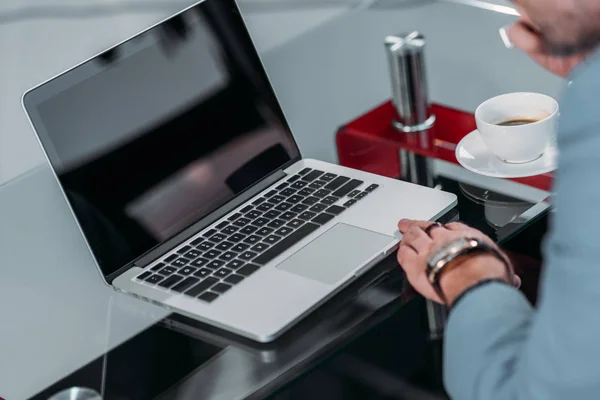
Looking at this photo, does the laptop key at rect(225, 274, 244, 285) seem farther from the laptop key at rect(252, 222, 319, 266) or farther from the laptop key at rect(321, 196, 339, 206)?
the laptop key at rect(321, 196, 339, 206)

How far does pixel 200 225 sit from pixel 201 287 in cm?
14

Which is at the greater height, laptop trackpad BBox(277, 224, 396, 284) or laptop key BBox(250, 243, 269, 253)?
laptop key BBox(250, 243, 269, 253)

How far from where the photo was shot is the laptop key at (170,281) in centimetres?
108

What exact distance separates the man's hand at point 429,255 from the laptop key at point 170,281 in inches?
9.8

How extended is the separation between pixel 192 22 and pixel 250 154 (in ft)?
0.60

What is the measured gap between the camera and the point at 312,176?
1.25 metres

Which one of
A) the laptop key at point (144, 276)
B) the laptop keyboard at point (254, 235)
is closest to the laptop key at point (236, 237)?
the laptop keyboard at point (254, 235)

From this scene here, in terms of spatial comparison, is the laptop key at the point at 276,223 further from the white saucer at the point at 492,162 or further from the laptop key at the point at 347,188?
the white saucer at the point at 492,162

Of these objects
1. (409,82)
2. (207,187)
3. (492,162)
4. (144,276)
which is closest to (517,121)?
(492,162)

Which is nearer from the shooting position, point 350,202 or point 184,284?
point 184,284

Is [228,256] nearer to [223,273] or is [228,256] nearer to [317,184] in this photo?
[223,273]

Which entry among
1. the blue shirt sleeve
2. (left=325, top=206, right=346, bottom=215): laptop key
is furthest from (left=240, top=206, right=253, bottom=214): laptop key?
the blue shirt sleeve

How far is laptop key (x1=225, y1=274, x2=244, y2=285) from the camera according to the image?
3.46ft

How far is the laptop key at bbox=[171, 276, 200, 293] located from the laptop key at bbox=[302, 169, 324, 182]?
0.77 ft
